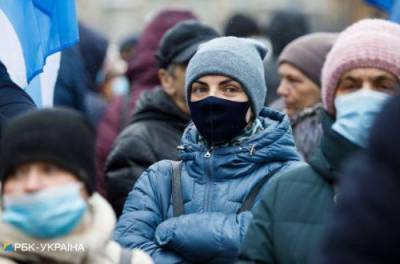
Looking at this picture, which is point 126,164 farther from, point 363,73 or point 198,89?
point 363,73

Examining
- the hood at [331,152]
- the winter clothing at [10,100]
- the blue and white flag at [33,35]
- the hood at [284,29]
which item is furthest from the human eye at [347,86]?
the hood at [284,29]

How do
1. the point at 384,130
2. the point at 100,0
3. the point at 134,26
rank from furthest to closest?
the point at 100,0
the point at 134,26
the point at 384,130

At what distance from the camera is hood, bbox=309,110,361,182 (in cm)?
493

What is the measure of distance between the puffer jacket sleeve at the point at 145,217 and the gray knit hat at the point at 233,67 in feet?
1.48

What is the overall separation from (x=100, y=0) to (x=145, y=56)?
30.3 metres

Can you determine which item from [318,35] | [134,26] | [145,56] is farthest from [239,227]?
[134,26]

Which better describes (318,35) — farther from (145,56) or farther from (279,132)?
(279,132)

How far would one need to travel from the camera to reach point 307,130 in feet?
26.3

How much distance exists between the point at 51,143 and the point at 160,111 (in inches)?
129

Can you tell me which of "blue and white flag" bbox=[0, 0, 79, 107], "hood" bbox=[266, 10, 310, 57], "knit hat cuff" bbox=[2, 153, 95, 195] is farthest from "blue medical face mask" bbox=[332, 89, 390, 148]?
"hood" bbox=[266, 10, 310, 57]

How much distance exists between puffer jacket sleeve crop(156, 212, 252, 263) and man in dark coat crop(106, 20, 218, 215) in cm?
181

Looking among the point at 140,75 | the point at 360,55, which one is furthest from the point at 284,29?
the point at 360,55

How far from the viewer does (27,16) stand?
282 inches

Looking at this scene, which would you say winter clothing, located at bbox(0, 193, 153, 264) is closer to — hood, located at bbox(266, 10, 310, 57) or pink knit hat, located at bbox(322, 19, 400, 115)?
pink knit hat, located at bbox(322, 19, 400, 115)
